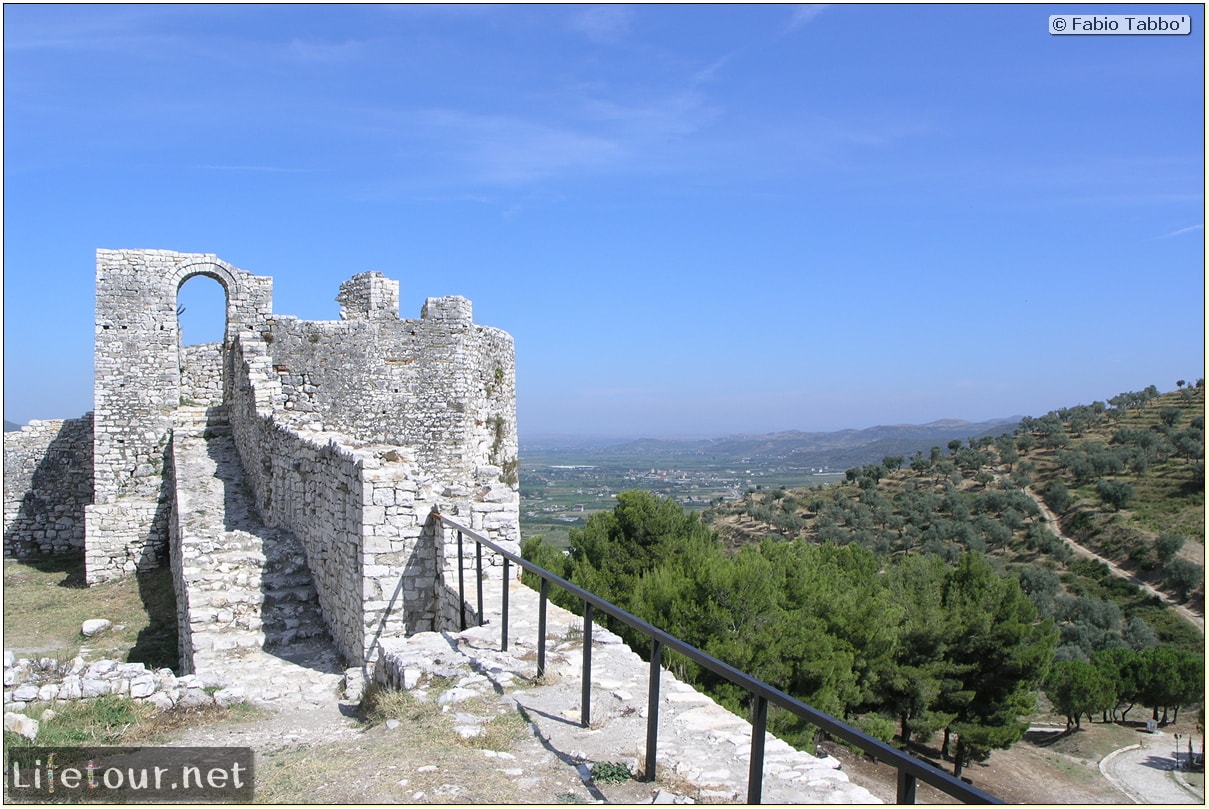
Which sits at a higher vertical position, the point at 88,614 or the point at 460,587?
the point at 460,587

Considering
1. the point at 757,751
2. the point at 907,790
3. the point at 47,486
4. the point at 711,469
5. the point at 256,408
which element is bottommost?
the point at 711,469

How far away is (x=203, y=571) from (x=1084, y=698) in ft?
88.8

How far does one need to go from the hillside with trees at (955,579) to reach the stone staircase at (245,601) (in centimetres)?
393

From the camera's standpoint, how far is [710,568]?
12273 mm

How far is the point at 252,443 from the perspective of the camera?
1351cm

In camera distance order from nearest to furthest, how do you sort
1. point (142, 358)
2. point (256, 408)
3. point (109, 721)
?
point (109, 721)
point (256, 408)
point (142, 358)

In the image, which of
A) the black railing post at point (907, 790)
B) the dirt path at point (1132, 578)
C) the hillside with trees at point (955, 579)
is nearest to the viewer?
the black railing post at point (907, 790)

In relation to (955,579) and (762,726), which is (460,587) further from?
(955,579)

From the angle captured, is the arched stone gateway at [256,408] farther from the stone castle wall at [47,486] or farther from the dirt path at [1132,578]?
the dirt path at [1132,578]

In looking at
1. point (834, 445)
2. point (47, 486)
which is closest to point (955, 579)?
point (47, 486)

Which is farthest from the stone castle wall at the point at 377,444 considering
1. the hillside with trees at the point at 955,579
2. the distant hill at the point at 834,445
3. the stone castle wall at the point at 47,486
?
the distant hill at the point at 834,445

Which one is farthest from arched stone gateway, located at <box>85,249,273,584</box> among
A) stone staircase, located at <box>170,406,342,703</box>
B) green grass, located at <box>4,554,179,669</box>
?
stone staircase, located at <box>170,406,342,703</box>

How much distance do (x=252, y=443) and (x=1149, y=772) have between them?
26.7 metres

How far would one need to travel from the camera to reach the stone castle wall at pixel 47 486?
708 inches
